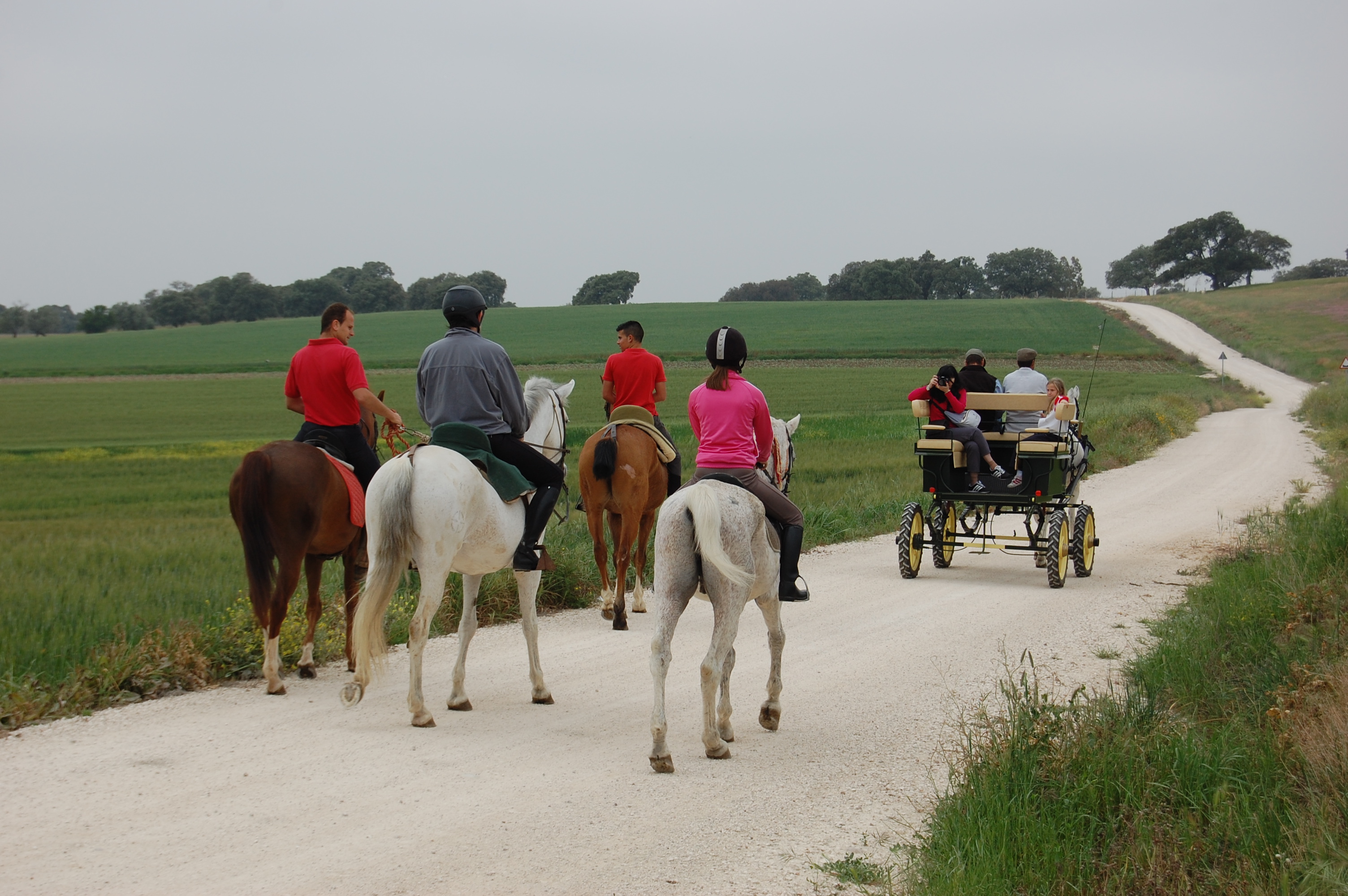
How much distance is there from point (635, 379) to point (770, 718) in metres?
4.83

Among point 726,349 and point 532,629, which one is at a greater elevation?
point 726,349

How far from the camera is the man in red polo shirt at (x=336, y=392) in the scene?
795 centimetres

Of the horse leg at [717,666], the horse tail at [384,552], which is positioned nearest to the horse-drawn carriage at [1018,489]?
the horse leg at [717,666]

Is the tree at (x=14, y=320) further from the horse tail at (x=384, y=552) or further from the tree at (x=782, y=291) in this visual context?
the horse tail at (x=384, y=552)

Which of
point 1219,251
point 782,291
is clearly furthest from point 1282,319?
point 782,291

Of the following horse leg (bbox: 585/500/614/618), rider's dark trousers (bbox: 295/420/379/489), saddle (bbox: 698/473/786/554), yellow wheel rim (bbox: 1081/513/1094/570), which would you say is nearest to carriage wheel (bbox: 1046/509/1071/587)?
yellow wheel rim (bbox: 1081/513/1094/570)

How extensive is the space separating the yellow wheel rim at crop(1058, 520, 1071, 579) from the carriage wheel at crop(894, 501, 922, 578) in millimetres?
1508

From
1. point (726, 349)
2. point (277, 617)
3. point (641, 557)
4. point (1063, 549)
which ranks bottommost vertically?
point (1063, 549)

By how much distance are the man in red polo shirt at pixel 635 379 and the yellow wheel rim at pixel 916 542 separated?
115 inches

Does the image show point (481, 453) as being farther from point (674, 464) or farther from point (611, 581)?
point (611, 581)

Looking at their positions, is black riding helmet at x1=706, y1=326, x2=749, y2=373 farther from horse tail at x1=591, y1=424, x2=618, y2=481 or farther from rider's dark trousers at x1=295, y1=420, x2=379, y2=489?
horse tail at x1=591, y1=424, x2=618, y2=481

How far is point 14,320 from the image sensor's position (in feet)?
344

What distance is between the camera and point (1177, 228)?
123 m

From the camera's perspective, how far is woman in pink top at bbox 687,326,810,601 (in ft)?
21.5
